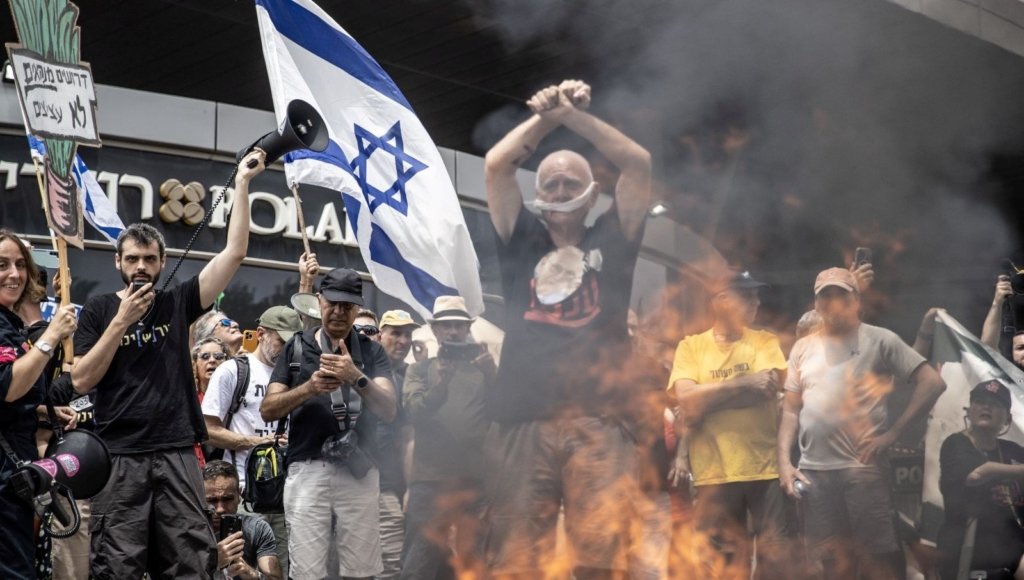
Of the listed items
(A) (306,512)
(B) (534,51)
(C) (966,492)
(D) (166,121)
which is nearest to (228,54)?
(D) (166,121)

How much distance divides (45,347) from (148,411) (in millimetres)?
631

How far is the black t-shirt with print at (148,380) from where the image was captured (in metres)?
4.86

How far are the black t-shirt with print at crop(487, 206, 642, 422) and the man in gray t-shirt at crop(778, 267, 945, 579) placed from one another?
88.6 inches

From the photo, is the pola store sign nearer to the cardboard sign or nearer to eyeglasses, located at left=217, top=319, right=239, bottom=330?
eyeglasses, located at left=217, top=319, right=239, bottom=330

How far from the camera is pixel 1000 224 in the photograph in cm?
1176

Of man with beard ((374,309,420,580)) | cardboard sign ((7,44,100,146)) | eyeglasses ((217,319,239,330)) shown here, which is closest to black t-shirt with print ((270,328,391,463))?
man with beard ((374,309,420,580))

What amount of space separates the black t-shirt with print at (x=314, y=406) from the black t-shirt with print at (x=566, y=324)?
144cm

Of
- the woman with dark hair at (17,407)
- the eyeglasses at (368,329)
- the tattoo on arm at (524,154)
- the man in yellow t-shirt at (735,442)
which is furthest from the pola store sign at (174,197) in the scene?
the tattoo on arm at (524,154)

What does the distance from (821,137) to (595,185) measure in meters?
4.04

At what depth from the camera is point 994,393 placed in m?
7.45

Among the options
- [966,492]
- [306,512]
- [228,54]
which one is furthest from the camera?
[228,54]

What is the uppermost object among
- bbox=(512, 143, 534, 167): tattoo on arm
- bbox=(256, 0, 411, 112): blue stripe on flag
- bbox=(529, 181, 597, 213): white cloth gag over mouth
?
bbox=(256, 0, 411, 112): blue stripe on flag

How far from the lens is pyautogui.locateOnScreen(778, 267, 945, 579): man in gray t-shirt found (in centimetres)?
628

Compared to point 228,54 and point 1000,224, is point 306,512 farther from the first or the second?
point 1000,224
